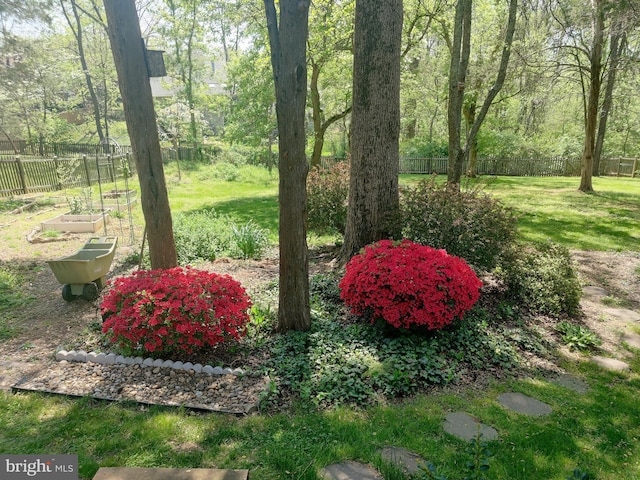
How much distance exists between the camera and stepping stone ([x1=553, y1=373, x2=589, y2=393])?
332cm

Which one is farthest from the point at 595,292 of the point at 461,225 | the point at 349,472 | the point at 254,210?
the point at 254,210

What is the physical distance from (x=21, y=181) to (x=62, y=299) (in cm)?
980

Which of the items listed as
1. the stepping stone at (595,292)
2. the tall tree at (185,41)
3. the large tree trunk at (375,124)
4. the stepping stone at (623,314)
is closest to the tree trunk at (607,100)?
the stepping stone at (595,292)

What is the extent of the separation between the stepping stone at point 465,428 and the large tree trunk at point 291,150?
5.23 ft

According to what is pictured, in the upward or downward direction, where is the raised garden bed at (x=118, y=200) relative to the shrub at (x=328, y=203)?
downward

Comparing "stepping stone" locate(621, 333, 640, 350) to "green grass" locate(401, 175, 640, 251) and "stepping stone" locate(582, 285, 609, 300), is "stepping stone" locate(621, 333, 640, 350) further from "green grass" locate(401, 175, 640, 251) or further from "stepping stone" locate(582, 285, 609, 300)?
"green grass" locate(401, 175, 640, 251)

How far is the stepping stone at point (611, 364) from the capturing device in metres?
3.67

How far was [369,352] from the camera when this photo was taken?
360cm

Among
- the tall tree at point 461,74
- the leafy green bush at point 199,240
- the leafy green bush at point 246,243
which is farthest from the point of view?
the tall tree at point 461,74

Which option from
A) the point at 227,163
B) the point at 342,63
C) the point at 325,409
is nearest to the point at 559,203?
the point at 342,63

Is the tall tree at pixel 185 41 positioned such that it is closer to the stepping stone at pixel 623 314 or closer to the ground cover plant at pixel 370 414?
the ground cover plant at pixel 370 414

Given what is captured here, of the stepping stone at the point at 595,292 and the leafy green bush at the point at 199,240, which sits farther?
the leafy green bush at the point at 199,240

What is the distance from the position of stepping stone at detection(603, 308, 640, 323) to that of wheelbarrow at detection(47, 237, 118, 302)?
20.4ft

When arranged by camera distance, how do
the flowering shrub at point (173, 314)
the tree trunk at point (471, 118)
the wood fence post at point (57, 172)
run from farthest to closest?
the tree trunk at point (471, 118)
the wood fence post at point (57, 172)
the flowering shrub at point (173, 314)
